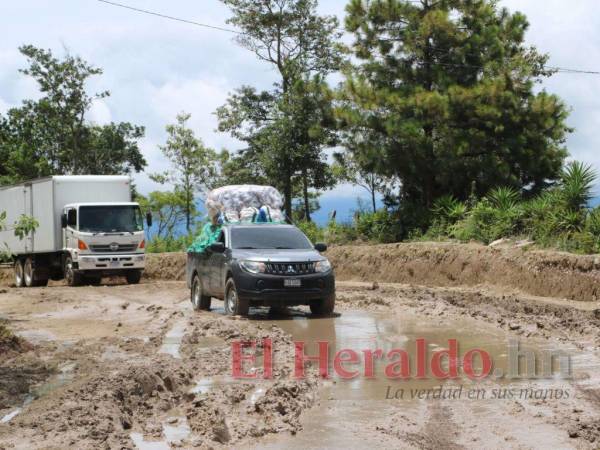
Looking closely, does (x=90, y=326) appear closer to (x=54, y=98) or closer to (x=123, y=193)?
(x=123, y=193)

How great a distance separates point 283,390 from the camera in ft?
27.5

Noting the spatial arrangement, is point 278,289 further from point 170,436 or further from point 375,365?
point 170,436

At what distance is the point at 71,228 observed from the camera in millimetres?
26844

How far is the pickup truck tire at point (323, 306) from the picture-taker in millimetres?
15711

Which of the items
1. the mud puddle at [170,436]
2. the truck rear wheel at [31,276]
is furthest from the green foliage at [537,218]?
the mud puddle at [170,436]

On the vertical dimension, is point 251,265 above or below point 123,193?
below

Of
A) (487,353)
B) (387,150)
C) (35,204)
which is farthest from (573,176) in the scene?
(35,204)

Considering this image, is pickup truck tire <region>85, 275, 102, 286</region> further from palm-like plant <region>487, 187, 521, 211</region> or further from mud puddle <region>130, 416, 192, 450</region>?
mud puddle <region>130, 416, 192, 450</region>

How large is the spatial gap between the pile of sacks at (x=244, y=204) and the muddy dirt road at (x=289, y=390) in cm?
599

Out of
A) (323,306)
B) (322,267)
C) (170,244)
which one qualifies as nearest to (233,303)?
(323,306)

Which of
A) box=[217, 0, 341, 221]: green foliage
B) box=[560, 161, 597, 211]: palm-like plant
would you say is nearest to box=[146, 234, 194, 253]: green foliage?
box=[217, 0, 341, 221]: green foliage

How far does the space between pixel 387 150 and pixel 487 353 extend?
1863cm

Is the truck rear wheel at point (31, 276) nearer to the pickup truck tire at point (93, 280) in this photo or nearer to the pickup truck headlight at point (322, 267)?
the pickup truck tire at point (93, 280)

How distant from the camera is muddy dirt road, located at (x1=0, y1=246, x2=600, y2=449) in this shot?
22.6 feet
